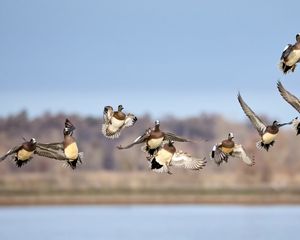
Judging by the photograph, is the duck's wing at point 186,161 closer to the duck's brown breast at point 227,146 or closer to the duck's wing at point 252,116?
the duck's brown breast at point 227,146

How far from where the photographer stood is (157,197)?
64.2 meters

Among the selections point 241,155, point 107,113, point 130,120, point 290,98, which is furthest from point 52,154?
point 290,98

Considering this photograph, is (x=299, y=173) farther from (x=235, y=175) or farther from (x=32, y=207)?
(x=32, y=207)

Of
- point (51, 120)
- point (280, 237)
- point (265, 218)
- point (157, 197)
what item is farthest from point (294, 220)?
point (51, 120)

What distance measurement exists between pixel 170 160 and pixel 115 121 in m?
1.15

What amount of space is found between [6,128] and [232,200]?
15541mm

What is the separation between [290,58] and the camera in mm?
17969

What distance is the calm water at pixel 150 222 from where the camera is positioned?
143 ft

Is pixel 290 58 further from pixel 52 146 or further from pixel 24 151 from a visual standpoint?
pixel 24 151

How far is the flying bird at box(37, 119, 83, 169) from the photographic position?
1795 cm

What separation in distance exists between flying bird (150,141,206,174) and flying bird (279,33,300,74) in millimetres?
2400

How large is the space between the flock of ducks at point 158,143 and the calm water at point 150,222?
71.9 ft

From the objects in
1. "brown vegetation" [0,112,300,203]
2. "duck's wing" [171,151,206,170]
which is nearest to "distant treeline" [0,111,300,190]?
"brown vegetation" [0,112,300,203]

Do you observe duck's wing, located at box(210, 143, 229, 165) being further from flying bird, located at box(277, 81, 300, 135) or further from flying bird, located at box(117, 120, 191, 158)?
flying bird, located at box(277, 81, 300, 135)
